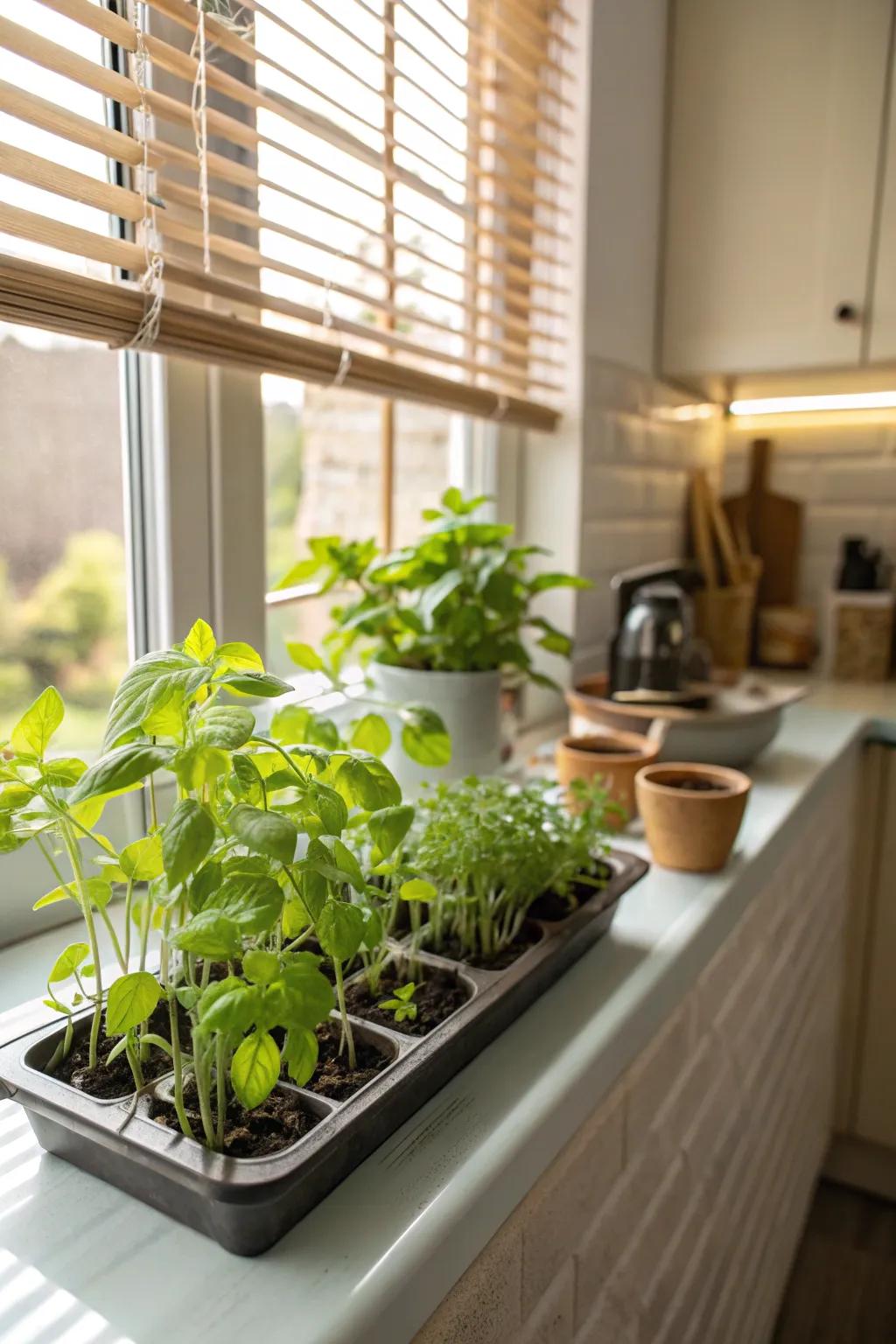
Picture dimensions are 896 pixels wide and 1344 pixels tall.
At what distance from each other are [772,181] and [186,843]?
1.79 m

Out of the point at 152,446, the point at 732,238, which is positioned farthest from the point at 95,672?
the point at 732,238

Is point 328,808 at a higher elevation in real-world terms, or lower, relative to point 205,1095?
higher

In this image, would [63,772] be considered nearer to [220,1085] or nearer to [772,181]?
[220,1085]

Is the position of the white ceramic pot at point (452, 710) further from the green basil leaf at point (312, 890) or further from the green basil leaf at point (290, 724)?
the green basil leaf at point (312, 890)

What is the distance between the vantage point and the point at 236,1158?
0.48 meters

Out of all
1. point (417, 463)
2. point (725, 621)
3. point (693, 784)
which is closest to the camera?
point (693, 784)

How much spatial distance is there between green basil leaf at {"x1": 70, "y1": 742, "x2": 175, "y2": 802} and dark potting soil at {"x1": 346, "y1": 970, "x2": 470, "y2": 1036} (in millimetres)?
247

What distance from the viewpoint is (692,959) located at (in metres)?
0.89

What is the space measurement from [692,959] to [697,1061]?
0.62 ft

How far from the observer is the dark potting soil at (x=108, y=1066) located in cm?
56

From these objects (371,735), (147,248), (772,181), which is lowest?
(371,735)

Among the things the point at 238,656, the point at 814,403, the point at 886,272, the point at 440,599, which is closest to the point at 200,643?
the point at 238,656

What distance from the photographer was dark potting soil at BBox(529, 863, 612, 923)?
82 cm

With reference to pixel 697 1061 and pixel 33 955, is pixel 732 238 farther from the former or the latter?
pixel 33 955
